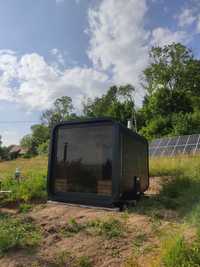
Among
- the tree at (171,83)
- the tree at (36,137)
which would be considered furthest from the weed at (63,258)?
the tree at (36,137)

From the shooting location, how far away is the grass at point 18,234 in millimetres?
2436

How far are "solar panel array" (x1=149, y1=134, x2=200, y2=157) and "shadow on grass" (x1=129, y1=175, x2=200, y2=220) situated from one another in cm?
546

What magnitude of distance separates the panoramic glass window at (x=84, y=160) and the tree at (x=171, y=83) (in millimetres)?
19038

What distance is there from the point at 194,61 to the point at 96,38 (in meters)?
19.4

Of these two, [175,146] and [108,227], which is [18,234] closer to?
[108,227]

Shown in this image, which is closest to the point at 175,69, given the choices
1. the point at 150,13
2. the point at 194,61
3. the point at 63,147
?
the point at 194,61

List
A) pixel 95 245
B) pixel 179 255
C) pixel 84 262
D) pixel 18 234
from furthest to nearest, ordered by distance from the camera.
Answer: pixel 18 234, pixel 95 245, pixel 84 262, pixel 179 255

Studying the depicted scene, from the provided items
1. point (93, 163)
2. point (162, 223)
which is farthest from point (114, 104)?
point (162, 223)

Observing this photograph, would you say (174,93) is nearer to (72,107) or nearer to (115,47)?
(115,47)

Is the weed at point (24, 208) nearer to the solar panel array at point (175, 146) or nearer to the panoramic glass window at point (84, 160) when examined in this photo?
the panoramic glass window at point (84, 160)

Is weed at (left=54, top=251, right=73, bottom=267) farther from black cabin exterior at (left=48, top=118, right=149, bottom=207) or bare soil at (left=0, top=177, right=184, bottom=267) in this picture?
black cabin exterior at (left=48, top=118, right=149, bottom=207)

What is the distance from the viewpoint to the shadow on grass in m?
3.44

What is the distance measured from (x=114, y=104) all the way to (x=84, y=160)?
2683 cm

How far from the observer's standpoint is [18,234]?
271 cm
